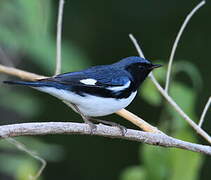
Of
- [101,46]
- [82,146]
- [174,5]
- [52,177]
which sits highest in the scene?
[174,5]

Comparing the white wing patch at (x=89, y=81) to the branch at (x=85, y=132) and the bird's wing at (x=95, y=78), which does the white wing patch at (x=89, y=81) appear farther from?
the branch at (x=85, y=132)

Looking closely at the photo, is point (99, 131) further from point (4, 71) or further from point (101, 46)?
point (101, 46)

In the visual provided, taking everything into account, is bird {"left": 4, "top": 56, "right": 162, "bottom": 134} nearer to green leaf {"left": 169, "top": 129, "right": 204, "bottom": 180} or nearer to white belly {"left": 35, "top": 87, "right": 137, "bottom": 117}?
white belly {"left": 35, "top": 87, "right": 137, "bottom": 117}

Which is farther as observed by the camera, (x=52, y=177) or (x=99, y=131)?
(x=52, y=177)

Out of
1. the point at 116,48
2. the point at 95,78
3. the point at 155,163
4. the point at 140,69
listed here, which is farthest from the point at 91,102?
the point at 116,48

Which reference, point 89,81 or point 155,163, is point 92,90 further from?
point 155,163

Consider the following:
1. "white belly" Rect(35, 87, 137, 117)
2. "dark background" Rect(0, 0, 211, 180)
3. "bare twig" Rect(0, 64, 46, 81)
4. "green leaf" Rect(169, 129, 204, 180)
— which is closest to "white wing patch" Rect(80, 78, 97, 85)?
"white belly" Rect(35, 87, 137, 117)

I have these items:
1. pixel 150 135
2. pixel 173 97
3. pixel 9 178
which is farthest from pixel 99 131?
pixel 9 178
